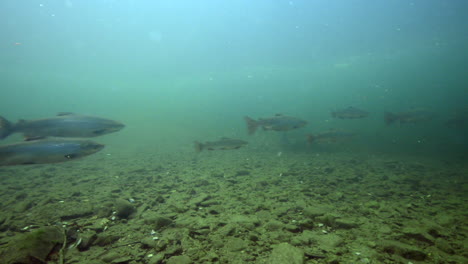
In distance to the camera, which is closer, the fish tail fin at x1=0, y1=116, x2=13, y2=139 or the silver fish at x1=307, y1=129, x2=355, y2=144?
the fish tail fin at x1=0, y1=116, x2=13, y2=139

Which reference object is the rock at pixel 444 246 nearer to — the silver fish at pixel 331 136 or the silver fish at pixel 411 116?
the silver fish at pixel 331 136

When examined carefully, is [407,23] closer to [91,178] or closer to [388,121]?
[388,121]

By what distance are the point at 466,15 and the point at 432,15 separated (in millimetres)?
4730

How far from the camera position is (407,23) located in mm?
22922

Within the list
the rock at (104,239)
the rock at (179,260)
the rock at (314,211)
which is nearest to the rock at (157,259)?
the rock at (179,260)

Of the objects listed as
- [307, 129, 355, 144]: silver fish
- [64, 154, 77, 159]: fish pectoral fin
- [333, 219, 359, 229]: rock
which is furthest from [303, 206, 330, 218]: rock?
[307, 129, 355, 144]: silver fish

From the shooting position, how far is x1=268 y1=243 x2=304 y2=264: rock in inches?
92.8

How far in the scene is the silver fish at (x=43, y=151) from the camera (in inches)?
115

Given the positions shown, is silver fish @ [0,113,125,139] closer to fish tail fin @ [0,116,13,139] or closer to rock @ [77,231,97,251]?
fish tail fin @ [0,116,13,139]

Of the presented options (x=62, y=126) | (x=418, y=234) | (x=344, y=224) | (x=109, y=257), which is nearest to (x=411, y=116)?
(x=418, y=234)

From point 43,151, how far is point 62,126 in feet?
2.62

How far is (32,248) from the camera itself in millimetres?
2385

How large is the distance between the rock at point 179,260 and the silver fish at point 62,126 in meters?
3.03

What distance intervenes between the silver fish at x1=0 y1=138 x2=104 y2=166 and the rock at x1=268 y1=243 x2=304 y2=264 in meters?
3.42
